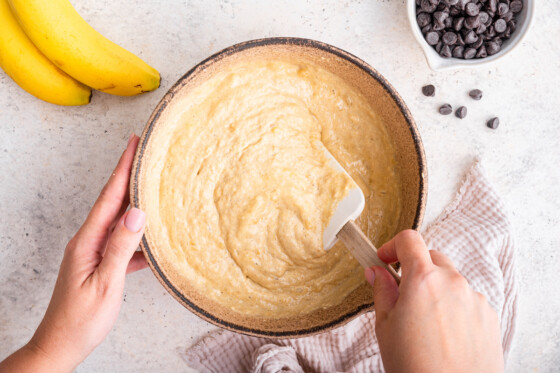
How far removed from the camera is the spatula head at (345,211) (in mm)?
1326

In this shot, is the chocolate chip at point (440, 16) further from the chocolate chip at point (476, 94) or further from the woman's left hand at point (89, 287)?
the woman's left hand at point (89, 287)

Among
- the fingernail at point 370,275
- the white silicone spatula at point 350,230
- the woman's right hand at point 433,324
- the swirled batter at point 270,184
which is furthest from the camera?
the swirled batter at point 270,184

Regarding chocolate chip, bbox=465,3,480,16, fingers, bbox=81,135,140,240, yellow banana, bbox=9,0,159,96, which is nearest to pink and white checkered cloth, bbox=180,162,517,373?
chocolate chip, bbox=465,3,480,16

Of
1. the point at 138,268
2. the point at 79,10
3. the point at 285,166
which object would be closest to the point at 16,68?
the point at 79,10

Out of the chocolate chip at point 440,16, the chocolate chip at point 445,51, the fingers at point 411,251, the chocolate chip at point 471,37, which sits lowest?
the fingers at point 411,251

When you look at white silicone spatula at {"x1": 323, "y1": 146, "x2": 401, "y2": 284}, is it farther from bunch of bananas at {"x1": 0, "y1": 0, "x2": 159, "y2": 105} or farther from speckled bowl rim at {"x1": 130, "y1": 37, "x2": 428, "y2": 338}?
bunch of bananas at {"x1": 0, "y1": 0, "x2": 159, "y2": 105}

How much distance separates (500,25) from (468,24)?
0.11 m

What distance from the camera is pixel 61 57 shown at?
140cm

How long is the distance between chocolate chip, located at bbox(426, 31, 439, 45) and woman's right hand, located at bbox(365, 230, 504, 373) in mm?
832

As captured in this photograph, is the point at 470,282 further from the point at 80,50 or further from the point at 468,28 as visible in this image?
the point at 80,50

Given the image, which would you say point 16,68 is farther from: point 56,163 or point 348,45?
point 348,45

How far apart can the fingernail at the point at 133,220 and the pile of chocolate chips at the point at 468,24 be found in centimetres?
115

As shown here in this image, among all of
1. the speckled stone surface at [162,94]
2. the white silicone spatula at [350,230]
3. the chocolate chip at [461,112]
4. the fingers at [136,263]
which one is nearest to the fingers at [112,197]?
the fingers at [136,263]

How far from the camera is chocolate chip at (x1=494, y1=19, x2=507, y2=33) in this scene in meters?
1.56
